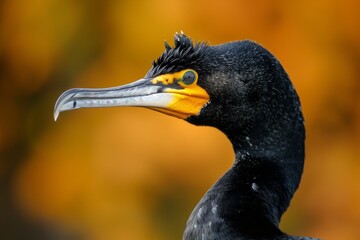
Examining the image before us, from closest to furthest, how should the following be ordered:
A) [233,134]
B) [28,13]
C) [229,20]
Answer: [233,134], [229,20], [28,13]

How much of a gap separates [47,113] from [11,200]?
3.13ft

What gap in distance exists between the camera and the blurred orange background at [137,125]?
26.9 ft

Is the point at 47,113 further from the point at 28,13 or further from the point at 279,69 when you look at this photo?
the point at 279,69

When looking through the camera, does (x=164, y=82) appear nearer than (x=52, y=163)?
Yes

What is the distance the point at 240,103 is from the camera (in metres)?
3.35

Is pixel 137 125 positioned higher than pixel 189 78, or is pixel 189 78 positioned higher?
pixel 137 125

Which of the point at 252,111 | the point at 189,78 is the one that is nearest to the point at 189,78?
the point at 189,78

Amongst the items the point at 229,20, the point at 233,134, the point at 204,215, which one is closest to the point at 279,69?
the point at 233,134

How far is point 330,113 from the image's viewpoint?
28.3 ft

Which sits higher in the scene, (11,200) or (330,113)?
(330,113)

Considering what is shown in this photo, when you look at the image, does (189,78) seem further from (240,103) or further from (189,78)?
(240,103)

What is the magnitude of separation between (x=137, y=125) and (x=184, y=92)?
16.6 feet

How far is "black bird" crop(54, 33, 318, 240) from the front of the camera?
3.32 meters

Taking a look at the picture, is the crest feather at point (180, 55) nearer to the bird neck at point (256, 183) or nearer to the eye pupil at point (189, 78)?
the eye pupil at point (189, 78)
